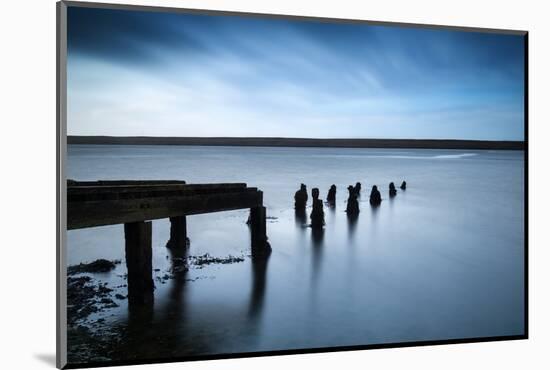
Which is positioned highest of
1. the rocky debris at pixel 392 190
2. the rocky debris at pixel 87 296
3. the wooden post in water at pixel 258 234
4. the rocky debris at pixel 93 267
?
the rocky debris at pixel 392 190

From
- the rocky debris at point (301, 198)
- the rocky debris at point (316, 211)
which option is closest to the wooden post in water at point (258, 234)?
the rocky debris at point (301, 198)

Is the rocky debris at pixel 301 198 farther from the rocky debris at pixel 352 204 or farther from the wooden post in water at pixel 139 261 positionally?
the wooden post in water at pixel 139 261

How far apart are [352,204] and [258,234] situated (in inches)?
35.2

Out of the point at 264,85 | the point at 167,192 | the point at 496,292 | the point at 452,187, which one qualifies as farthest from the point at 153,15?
the point at 496,292

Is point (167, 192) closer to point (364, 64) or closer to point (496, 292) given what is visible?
point (364, 64)

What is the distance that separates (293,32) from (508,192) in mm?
2065

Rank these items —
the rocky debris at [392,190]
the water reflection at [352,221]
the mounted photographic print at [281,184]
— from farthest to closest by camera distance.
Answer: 1. the rocky debris at [392,190]
2. the water reflection at [352,221]
3. the mounted photographic print at [281,184]

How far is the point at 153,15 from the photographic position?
4207 mm

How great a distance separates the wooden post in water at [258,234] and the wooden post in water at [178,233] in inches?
19.5

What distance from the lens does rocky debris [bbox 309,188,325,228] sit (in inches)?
195

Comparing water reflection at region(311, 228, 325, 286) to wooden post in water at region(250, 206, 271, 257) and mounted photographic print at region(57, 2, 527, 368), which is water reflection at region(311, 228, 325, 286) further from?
wooden post in water at region(250, 206, 271, 257)

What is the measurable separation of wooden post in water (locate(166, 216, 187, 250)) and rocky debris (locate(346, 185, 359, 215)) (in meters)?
1.33

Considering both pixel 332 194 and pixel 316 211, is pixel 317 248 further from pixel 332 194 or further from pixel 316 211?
pixel 332 194

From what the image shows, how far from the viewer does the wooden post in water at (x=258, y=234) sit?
4.66 meters
